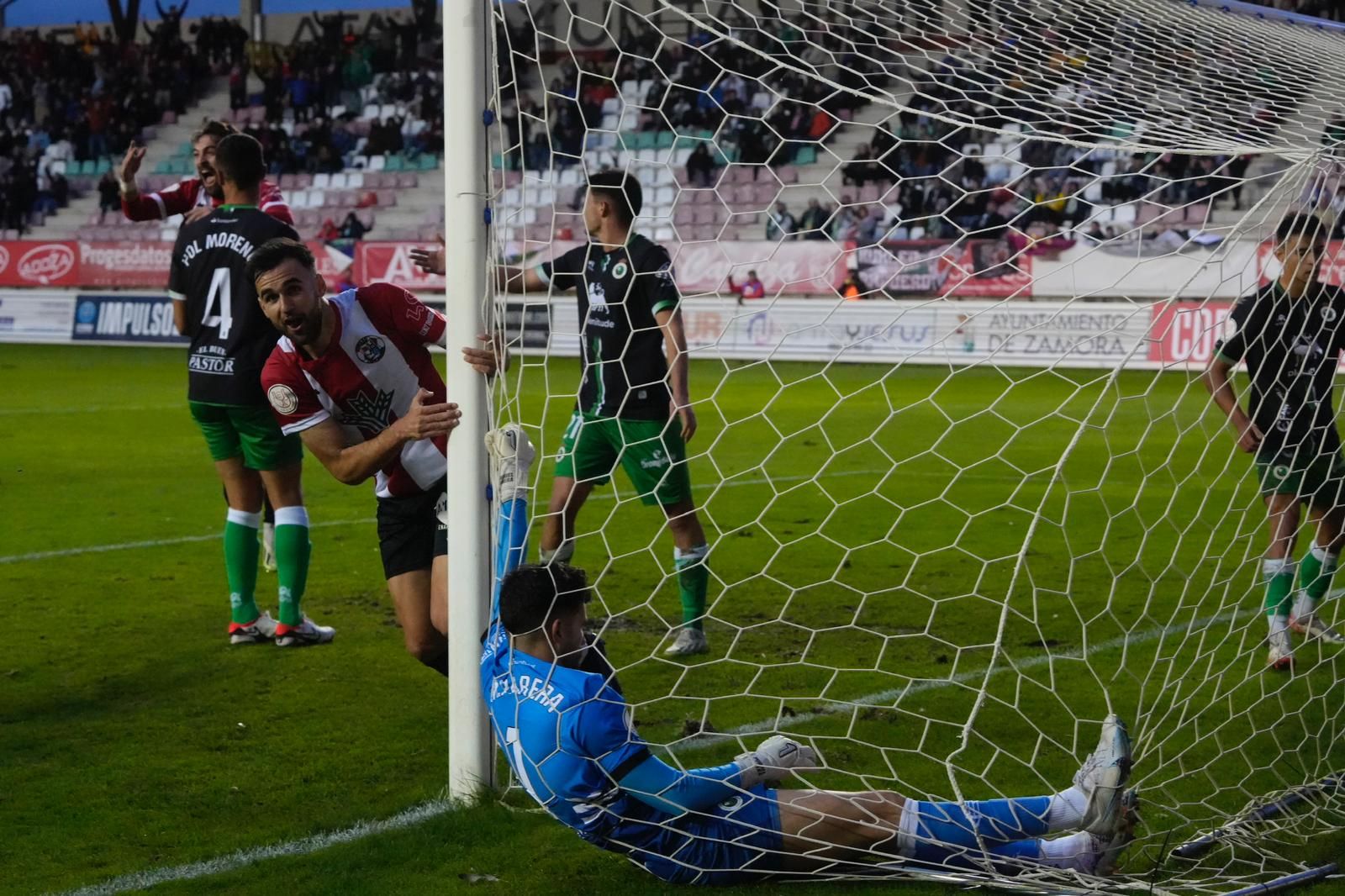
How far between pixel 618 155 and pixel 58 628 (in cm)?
1738

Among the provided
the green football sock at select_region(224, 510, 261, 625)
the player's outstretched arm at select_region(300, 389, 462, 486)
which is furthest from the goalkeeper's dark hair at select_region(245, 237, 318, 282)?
the green football sock at select_region(224, 510, 261, 625)

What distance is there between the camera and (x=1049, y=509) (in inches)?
342

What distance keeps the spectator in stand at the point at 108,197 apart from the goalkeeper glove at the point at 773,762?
88.5ft

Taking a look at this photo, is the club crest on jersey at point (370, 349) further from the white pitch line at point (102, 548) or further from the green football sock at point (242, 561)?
the white pitch line at point (102, 548)

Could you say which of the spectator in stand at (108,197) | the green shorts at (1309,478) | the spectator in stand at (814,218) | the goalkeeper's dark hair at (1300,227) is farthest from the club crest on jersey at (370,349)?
the spectator in stand at (108,197)

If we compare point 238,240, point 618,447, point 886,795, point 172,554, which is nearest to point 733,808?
point 886,795

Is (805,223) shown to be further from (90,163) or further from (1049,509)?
(90,163)

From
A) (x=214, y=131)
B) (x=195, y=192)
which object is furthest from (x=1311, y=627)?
(x=195, y=192)

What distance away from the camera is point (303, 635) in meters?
5.80

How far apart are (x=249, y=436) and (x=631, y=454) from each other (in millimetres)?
1529

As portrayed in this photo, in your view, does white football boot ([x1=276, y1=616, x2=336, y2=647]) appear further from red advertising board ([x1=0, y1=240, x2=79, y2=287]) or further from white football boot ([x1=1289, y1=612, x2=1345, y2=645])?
red advertising board ([x1=0, y1=240, x2=79, y2=287])

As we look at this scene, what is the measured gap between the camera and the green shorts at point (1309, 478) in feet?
17.2

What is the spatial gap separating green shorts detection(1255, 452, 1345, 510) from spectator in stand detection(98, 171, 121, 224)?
26120mm

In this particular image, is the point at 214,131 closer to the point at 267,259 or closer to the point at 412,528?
the point at 267,259
